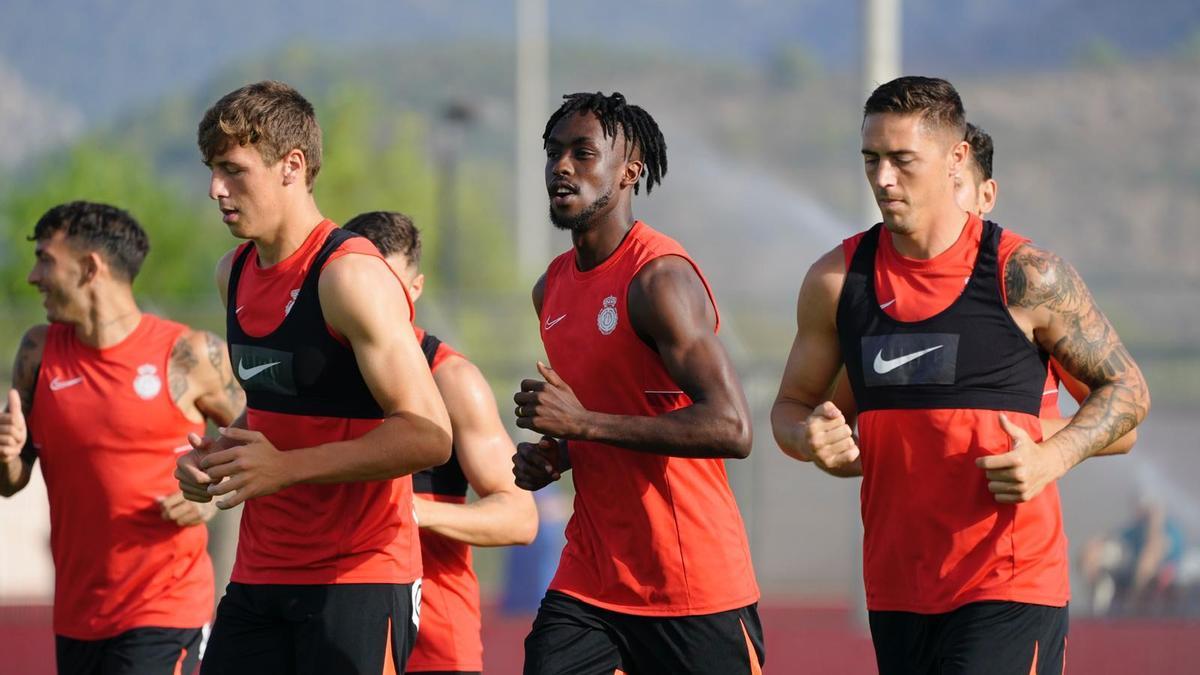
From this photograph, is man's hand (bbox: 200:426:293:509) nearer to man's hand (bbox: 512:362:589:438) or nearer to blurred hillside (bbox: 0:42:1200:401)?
man's hand (bbox: 512:362:589:438)

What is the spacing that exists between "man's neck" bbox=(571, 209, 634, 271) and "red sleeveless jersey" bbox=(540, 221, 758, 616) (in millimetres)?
64

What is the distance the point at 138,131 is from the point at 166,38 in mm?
24796

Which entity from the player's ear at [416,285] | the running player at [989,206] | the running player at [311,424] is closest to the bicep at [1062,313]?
the running player at [989,206]

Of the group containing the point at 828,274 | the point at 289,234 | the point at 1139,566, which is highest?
the point at 289,234

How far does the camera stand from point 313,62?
469 ft

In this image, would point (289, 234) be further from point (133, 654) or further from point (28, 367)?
point (28, 367)

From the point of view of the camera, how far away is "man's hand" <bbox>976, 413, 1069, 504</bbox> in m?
4.50

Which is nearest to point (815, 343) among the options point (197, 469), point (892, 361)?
point (892, 361)

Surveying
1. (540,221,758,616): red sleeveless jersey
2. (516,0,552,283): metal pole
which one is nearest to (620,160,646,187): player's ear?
(540,221,758,616): red sleeveless jersey

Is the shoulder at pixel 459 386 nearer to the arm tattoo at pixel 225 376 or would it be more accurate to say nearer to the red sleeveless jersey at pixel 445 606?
the red sleeveless jersey at pixel 445 606

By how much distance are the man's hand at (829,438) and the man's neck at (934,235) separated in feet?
2.04

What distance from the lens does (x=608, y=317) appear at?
4918 millimetres

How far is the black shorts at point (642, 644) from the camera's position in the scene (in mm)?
4840

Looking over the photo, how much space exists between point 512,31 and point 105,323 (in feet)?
531
